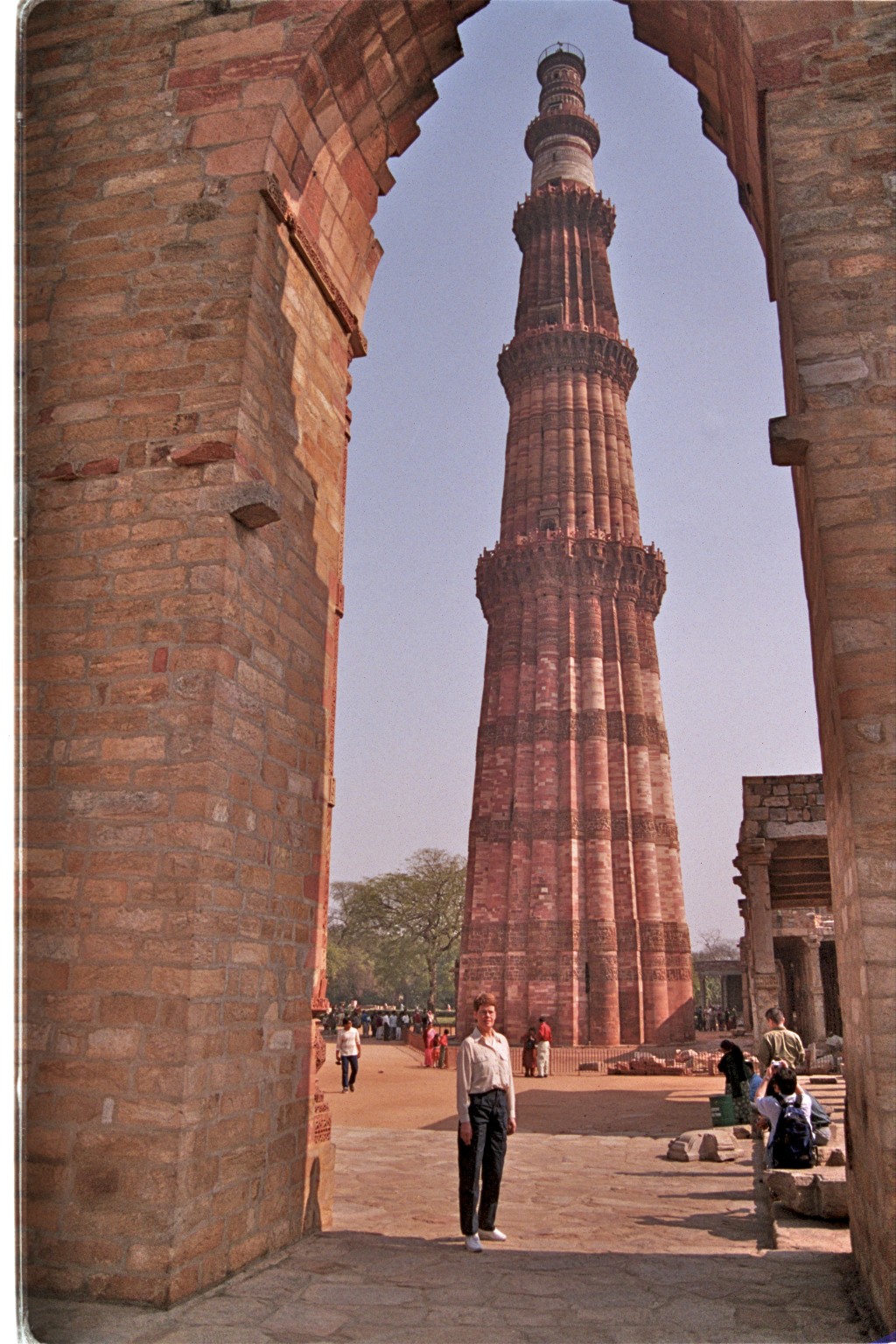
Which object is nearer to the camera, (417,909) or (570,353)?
(570,353)

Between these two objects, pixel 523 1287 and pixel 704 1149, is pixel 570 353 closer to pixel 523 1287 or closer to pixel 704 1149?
pixel 704 1149

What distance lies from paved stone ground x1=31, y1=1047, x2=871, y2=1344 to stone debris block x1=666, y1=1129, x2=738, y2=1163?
0.64 meters

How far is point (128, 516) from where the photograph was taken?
4.62 meters

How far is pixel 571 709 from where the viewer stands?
86.1 ft

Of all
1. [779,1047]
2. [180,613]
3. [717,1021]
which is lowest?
[717,1021]

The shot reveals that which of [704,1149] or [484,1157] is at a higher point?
[484,1157]

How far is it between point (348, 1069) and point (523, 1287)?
496 inches

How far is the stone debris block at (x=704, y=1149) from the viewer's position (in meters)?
8.32

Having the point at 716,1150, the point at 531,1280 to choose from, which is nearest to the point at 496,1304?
the point at 531,1280

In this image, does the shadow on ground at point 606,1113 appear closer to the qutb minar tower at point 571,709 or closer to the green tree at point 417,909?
the qutb minar tower at point 571,709

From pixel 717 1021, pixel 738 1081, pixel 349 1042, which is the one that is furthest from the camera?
pixel 717 1021

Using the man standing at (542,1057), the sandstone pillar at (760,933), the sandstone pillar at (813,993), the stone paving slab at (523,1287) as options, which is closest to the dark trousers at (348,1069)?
the man standing at (542,1057)

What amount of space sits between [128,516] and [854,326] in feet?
11.0

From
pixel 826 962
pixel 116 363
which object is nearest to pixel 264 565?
pixel 116 363
